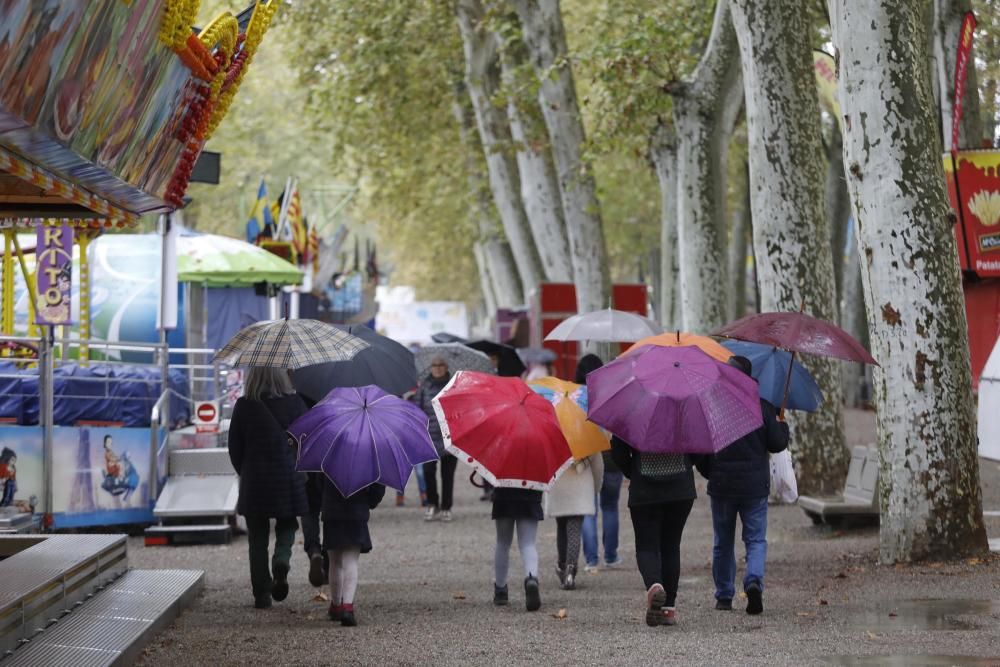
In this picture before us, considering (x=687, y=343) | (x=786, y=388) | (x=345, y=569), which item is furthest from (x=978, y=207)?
(x=345, y=569)

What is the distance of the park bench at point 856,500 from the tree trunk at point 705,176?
20.9ft

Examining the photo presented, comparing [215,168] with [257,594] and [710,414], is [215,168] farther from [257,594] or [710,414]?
[710,414]

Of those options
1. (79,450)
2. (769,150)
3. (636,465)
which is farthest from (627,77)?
(636,465)

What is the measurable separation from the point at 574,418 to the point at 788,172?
7.06 meters

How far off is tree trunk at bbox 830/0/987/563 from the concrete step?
206 inches

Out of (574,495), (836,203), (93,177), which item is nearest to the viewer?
(93,177)

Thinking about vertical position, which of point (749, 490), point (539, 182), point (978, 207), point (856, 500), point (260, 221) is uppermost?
point (539, 182)

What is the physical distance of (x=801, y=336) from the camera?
1064 centimetres

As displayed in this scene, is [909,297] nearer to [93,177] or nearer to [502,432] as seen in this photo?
[502,432]

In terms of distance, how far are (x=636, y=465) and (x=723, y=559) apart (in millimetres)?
1144

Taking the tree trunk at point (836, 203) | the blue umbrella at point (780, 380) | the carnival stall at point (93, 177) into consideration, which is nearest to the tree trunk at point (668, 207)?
the tree trunk at point (836, 203)

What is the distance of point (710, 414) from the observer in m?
9.33

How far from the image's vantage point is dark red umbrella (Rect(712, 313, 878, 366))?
1055cm

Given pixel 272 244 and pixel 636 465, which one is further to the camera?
pixel 272 244
